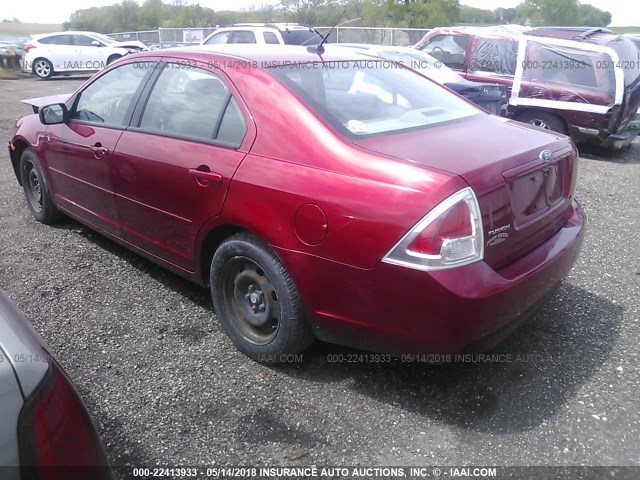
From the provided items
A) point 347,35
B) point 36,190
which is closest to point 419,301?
point 36,190

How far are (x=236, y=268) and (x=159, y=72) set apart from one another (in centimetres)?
146

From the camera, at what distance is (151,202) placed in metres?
3.38

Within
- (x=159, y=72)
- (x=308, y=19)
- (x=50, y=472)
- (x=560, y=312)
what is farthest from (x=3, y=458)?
(x=308, y=19)

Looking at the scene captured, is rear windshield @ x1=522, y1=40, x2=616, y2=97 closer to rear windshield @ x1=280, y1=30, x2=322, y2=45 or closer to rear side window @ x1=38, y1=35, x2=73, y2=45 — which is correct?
rear windshield @ x1=280, y1=30, x2=322, y2=45

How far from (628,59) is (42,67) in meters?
18.3

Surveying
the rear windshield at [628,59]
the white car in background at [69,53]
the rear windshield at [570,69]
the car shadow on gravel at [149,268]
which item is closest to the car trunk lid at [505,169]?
the car shadow on gravel at [149,268]

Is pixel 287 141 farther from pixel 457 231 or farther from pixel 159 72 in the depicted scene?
pixel 159 72

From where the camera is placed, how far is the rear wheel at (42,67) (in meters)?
19.0

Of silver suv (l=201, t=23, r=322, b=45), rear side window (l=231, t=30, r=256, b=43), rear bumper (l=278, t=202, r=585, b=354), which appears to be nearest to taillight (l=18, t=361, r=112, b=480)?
rear bumper (l=278, t=202, r=585, b=354)

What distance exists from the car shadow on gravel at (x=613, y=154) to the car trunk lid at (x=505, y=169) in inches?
235

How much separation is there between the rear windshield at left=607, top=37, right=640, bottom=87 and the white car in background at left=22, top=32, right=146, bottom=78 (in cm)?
1585

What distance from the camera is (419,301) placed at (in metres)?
2.30

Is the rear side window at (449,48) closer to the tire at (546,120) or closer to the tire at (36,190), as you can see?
the tire at (546,120)

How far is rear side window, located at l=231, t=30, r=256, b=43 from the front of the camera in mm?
13539
